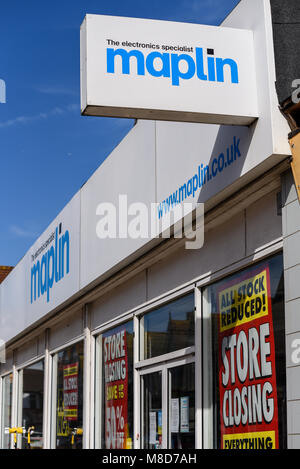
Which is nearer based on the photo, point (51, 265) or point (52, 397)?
point (51, 265)

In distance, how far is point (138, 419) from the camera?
988 cm

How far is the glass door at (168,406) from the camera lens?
838 centimetres

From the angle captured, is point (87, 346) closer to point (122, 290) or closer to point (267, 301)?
point (122, 290)

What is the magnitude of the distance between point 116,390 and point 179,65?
18.8ft

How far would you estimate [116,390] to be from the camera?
428 inches

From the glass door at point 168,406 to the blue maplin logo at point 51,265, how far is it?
3.52 m

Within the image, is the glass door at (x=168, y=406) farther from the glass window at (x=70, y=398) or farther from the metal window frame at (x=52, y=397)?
the metal window frame at (x=52, y=397)

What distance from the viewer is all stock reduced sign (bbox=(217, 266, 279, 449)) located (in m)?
6.73

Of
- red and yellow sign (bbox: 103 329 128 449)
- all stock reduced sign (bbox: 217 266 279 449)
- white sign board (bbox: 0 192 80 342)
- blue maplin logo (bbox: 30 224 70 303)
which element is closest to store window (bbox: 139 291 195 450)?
red and yellow sign (bbox: 103 329 128 449)

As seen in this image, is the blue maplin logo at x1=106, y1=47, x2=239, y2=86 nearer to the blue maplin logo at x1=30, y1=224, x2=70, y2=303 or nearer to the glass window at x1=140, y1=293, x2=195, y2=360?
the glass window at x1=140, y1=293, x2=195, y2=360

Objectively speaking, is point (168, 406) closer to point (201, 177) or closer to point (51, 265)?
point (201, 177)

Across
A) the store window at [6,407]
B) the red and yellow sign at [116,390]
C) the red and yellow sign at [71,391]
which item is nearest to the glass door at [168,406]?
the red and yellow sign at [116,390]

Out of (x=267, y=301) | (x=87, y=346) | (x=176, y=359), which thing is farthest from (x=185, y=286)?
(x=87, y=346)

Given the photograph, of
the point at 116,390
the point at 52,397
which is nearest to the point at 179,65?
the point at 116,390
